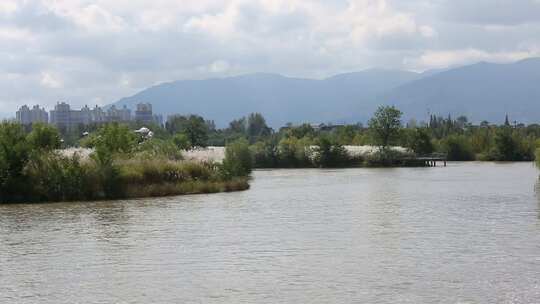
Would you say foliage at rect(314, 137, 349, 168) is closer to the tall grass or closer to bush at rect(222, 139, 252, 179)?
bush at rect(222, 139, 252, 179)

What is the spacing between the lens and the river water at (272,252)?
19.7 metres

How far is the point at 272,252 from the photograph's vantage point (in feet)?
86.1

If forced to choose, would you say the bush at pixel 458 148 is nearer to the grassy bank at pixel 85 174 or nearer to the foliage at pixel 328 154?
the foliage at pixel 328 154

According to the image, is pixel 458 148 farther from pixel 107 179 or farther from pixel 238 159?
pixel 107 179

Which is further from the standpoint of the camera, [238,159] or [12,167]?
[238,159]

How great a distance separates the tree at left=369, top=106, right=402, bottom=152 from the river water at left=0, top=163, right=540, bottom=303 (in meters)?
85.6

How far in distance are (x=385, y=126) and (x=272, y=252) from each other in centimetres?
10808

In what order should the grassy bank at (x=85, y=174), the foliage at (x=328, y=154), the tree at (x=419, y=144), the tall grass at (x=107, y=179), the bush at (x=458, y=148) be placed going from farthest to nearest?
the bush at (x=458, y=148) < the tree at (x=419, y=144) < the foliage at (x=328, y=154) < the tall grass at (x=107, y=179) < the grassy bank at (x=85, y=174)

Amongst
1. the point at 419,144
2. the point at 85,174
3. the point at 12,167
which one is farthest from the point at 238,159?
the point at 419,144

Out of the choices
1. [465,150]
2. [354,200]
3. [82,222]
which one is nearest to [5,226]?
[82,222]

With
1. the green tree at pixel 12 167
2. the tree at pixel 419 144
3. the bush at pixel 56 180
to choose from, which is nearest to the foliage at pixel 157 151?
the bush at pixel 56 180

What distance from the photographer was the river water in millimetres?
19719

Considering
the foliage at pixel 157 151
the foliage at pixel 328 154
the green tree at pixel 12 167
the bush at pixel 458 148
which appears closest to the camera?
the green tree at pixel 12 167

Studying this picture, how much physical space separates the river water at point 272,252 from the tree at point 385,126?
85645mm
